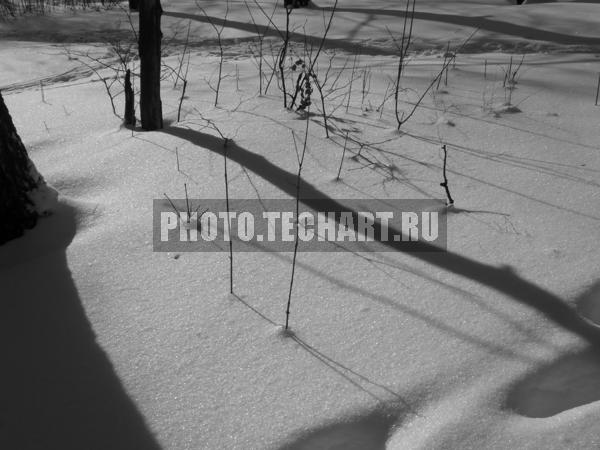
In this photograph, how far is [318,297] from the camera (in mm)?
1825

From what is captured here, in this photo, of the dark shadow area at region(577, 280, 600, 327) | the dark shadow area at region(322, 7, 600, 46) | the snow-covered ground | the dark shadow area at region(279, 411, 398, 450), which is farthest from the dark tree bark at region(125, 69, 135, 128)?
the dark shadow area at region(322, 7, 600, 46)

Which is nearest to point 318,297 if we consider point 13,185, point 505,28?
point 13,185

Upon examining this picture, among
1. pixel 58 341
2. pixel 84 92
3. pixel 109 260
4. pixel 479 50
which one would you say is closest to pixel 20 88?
pixel 84 92

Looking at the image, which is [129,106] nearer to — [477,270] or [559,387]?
[477,270]

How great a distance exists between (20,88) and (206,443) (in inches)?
150

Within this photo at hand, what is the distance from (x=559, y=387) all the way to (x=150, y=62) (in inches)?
95.6

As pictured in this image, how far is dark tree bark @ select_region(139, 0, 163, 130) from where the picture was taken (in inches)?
113

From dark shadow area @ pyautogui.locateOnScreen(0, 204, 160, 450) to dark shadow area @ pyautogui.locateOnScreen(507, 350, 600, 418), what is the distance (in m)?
0.92

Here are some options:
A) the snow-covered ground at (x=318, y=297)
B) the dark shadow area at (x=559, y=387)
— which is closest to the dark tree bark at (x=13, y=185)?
the snow-covered ground at (x=318, y=297)

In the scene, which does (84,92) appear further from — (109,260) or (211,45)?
(109,260)

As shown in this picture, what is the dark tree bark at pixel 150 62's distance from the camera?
9.42 feet

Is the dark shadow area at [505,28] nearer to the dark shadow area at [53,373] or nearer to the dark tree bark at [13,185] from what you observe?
the dark tree bark at [13,185]

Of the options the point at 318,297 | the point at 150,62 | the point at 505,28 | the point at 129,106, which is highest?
the point at 505,28

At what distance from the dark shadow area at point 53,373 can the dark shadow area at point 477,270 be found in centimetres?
94
